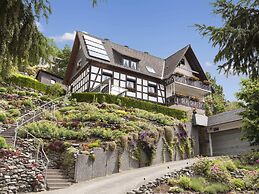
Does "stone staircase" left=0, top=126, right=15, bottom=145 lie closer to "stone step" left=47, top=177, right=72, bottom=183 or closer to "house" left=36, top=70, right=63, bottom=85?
"stone step" left=47, top=177, right=72, bottom=183

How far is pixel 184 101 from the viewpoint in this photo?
95.7 feet

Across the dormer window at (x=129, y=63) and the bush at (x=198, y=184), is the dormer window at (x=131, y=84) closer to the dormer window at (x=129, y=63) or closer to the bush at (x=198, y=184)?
the dormer window at (x=129, y=63)

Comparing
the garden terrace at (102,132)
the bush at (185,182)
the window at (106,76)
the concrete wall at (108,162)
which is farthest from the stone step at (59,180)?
the window at (106,76)

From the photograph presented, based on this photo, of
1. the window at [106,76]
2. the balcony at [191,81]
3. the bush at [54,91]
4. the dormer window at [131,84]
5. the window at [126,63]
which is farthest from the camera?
the balcony at [191,81]

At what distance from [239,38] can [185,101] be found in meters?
23.7

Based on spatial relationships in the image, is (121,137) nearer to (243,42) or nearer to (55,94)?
(243,42)

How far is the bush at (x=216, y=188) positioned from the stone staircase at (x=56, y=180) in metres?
5.57

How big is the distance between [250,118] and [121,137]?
24.7 ft

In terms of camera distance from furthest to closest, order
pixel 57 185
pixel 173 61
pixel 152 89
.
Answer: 1. pixel 173 61
2. pixel 152 89
3. pixel 57 185

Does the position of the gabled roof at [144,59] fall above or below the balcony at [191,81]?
above

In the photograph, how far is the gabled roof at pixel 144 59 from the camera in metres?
29.0

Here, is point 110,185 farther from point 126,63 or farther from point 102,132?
point 126,63

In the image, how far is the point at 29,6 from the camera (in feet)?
14.9

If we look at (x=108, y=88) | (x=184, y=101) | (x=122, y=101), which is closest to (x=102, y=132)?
(x=122, y=101)
